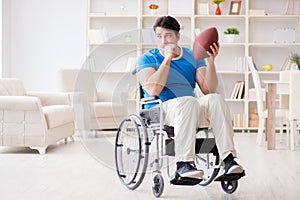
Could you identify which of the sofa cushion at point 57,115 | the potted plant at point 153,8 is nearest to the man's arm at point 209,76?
the sofa cushion at point 57,115

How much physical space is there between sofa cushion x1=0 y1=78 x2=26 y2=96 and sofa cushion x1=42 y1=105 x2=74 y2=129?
33 cm

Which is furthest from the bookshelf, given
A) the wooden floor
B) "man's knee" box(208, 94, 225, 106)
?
"man's knee" box(208, 94, 225, 106)

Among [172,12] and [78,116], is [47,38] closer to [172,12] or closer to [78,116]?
[172,12]

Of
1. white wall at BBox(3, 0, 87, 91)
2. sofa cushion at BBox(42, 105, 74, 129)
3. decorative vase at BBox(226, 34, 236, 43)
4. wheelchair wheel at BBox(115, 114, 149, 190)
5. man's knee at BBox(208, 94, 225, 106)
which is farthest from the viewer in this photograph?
white wall at BBox(3, 0, 87, 91)

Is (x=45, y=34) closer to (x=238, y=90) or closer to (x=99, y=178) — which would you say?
(x=238, y=90)

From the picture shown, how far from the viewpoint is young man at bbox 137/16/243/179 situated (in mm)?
3098

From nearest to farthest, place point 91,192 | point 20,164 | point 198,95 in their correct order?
1. point 91,192
2. point 198,95
3. point 20,164

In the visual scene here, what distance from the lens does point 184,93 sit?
3361 mm

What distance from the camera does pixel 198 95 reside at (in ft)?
12.0

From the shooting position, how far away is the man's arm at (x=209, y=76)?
3320mm

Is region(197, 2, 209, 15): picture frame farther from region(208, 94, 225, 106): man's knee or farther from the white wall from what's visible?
region(208, 94, 225, 106): man's knee

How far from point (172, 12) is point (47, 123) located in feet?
10.3

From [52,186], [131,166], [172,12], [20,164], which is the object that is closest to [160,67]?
[131,166]

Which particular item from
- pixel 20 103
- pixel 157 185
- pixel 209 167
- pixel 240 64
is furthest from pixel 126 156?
pixel 240 64
